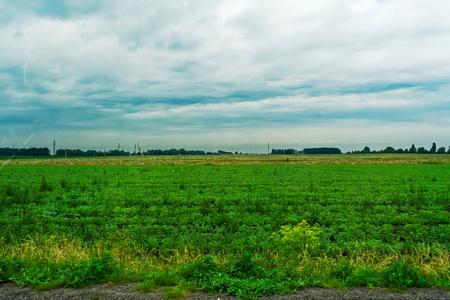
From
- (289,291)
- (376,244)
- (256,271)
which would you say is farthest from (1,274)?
(376,244)

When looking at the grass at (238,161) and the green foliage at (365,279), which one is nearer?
the green foliage at (365,279)

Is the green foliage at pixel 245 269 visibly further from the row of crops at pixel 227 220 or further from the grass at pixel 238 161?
the grass at pixel 238 161

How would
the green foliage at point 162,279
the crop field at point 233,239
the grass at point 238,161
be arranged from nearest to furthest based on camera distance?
the green foliage at point 162,279, the crop field at point 233,239, the grass at point 238,161

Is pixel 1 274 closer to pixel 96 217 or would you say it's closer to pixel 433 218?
pixel 96 217

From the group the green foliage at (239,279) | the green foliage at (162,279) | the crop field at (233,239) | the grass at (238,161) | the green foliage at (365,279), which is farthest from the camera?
the grass at (238,161)

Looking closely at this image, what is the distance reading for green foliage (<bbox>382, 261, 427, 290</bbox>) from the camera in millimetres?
5086

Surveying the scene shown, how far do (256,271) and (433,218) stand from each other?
10336 mm

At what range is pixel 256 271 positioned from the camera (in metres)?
5.66

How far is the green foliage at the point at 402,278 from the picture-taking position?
5086 millimetres

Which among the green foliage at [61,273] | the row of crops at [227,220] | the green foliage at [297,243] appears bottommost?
the row of crops at [227,220]

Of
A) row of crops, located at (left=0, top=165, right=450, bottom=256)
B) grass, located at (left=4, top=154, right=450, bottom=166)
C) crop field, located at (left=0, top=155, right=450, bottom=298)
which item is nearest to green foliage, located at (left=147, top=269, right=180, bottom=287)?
crop field, located at (left=0, top=155, right=450, bottom=298)

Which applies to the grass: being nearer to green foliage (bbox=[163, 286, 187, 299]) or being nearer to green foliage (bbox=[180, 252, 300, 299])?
green foliage (bbox=[180, 252, 300, 299])

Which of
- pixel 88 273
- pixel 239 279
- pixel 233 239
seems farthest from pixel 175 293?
pixel 233 239

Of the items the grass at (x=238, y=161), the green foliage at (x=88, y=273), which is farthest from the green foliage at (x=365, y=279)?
the grass at (x=238, y=161)
